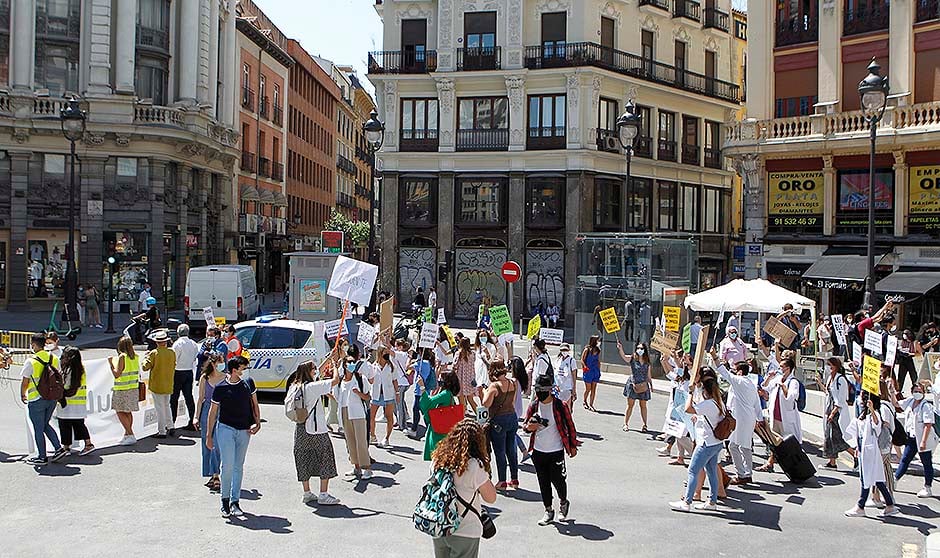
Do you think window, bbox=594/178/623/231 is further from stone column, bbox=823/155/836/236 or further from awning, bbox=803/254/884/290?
awning, bbox=803/254/884/290

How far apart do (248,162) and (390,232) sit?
1718 centimetres

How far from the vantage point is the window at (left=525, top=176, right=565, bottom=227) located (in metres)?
41.5

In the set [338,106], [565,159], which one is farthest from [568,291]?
[338,106]

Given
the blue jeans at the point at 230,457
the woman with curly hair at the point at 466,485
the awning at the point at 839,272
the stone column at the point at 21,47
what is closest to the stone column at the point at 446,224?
the awning at the point at 839,272

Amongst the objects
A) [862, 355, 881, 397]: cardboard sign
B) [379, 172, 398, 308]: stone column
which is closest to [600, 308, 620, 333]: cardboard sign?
[862, 355, 881, 397]: cardboard sign

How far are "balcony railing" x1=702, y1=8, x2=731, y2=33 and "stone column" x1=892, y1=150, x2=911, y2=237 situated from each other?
19888mm

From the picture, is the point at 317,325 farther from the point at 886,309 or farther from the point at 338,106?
the point at 338,106

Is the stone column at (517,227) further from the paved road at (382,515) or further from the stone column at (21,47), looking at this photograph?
the paved road at (382,515)

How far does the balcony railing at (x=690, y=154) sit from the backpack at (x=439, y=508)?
41.0 m

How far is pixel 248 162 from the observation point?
186 feet

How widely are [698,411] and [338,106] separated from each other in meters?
77.8

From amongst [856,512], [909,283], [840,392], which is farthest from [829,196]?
[856,512]

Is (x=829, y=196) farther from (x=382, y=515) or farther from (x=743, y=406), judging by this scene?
(x=382, y=515)

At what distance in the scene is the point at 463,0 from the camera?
42.8 meters
